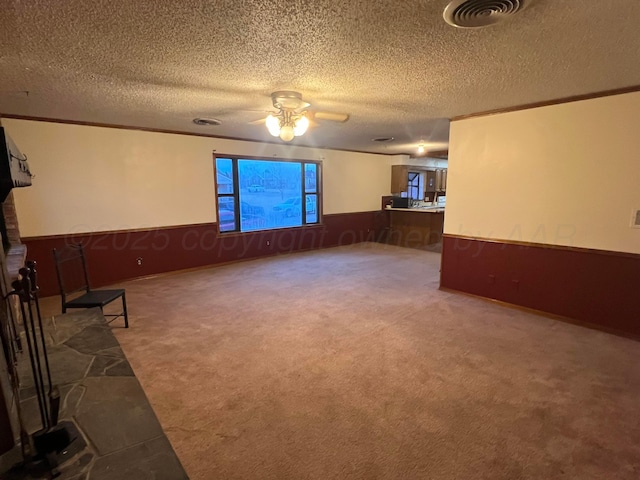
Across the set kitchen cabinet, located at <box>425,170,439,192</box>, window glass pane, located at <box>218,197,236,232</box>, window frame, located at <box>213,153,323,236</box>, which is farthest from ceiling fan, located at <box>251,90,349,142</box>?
kitchen cabinet, located at <box>425,170,439,192</box>

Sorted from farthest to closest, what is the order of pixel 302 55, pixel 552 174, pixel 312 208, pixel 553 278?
pixel 312 208 < pixel 553 278 < pixel 552 174 < pixel 302 55

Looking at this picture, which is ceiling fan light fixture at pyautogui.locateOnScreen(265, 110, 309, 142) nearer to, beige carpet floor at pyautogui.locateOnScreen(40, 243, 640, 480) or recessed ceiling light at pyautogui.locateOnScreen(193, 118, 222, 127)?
recessed ceiling light at pyautogui.locateOnScreen(193, 118, 222, 127)

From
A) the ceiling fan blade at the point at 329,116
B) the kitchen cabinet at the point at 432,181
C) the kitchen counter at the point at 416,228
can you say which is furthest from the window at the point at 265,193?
the kitchen cabinet at the point at 432,181

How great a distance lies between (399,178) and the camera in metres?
8.29

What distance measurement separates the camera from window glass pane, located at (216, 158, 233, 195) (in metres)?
5.68

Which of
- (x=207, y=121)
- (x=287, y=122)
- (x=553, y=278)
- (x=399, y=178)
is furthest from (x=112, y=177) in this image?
(x=399, y=178)

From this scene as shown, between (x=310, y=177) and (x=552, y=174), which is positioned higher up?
(x=310, y=177)

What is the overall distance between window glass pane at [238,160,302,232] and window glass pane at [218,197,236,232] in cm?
19

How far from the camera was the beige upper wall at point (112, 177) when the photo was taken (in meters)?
3.99

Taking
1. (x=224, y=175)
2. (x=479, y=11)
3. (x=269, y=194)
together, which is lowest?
(x=269, y=194)

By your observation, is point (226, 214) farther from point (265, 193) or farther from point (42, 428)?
point (42, 428)

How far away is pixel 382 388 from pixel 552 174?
9.30ft

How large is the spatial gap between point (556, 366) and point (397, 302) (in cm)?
168

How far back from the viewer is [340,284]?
4.68m
